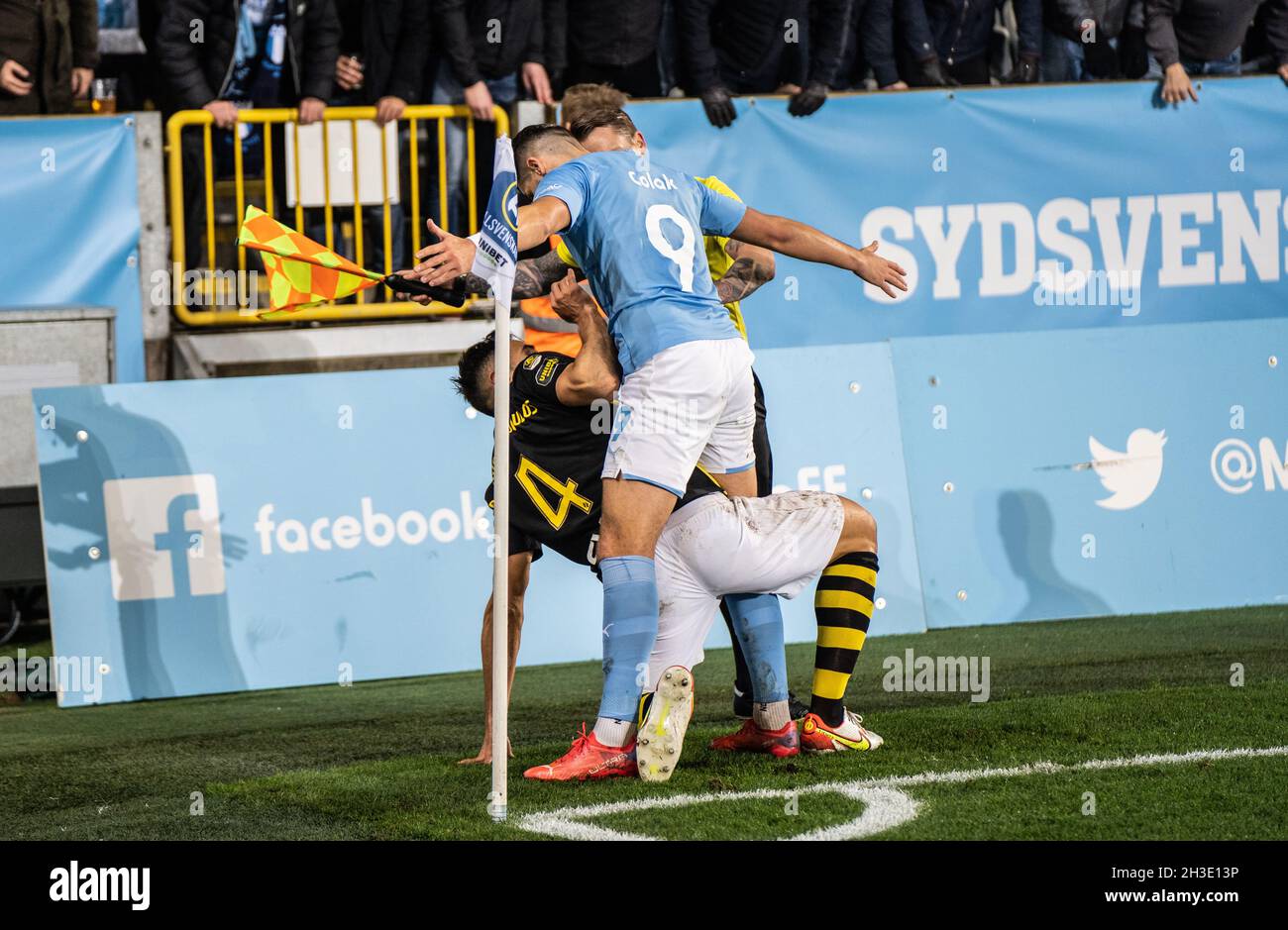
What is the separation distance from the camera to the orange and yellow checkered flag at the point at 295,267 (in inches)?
189

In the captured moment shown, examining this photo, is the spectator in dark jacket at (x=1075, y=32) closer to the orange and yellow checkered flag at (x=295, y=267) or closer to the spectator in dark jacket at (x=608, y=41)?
the spectator in dark jacket at (x=608, y=41)

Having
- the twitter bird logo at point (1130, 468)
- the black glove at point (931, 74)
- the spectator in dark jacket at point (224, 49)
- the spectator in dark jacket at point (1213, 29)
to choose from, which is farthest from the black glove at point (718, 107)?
the spectator in dark jacket at point (1213, 29)

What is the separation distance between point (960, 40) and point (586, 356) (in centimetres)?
611

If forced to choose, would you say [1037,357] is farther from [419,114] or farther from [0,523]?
[0,523]

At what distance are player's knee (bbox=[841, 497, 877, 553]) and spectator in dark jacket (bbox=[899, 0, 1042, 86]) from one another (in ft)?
18.5

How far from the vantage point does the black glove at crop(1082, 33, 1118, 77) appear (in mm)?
10953

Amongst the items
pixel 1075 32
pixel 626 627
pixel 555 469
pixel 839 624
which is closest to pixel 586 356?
pixel 555 469

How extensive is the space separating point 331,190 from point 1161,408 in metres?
4.72

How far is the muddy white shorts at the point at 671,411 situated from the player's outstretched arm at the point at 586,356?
0.70 feet

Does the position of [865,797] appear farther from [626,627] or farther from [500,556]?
[500,556]

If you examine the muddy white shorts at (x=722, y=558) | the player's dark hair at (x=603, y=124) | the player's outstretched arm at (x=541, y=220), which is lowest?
the muddy white shorts at (x=722, y=558)

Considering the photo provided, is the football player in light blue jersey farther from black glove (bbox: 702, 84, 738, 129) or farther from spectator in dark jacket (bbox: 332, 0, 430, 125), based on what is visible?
spectator in dark jacket (bbox: 332, 0, 430, 125)

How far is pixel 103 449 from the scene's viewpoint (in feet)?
25.0

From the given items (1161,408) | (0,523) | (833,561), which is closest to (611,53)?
(1161,408)
